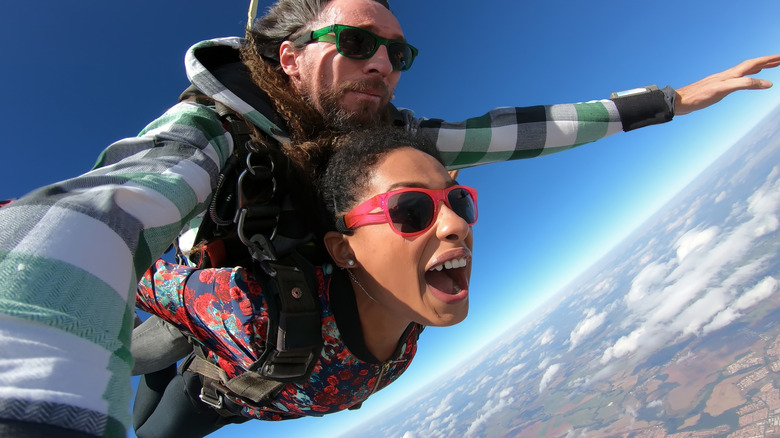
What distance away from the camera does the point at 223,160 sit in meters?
1.14

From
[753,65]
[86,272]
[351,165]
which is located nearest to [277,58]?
[351,165]

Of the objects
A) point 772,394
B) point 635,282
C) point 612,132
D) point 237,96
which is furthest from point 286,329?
point 635,282

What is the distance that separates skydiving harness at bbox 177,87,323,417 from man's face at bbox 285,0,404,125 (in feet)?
1.29

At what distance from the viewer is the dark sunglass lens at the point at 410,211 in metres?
1.19

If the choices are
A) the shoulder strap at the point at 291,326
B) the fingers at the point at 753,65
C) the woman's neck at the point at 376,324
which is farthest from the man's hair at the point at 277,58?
the fingers at the point at 753,65

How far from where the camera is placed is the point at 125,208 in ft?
2.01

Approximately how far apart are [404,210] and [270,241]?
1.41 feet

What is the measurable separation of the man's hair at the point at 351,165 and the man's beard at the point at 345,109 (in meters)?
0.08

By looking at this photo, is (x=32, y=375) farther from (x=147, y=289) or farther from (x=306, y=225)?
(x=147, y=289)

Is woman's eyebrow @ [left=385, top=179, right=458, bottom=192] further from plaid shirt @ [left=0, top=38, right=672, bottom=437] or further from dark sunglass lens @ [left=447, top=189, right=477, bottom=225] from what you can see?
plaid shirt @ [left=0, top=38, right=672, bottom=437]

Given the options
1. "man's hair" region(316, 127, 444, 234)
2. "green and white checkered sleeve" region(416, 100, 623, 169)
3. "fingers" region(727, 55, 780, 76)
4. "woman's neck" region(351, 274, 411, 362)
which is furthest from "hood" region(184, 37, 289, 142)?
"fingers" region(727, 55, 780, 76)

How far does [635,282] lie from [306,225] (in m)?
120

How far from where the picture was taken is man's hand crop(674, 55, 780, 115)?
1990mm

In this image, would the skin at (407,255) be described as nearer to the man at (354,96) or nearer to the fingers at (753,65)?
the man at (354,96)
